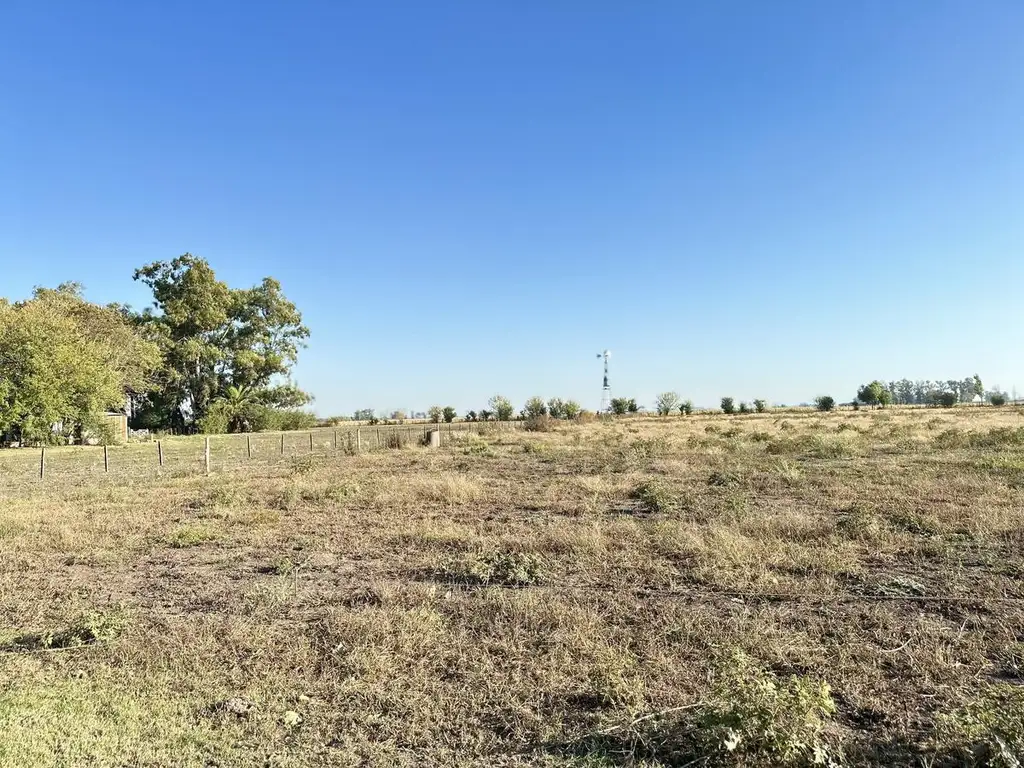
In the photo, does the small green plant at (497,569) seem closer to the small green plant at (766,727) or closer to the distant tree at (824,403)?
the small green plant at (766,727)

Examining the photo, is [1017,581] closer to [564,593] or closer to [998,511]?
[998,511]

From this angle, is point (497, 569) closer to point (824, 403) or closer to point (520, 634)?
point (520, 634)

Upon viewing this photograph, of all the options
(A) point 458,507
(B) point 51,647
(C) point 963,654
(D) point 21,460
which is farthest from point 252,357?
(C) point 963,654

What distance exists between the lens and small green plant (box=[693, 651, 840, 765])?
2.83 metres

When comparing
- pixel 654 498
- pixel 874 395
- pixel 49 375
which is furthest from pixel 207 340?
pixel 874 395

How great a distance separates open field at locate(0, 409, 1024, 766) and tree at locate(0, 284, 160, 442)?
76.6 ft

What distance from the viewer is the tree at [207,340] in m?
47.4

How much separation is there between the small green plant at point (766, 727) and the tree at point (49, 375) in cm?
3404

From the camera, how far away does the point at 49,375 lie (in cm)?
2827

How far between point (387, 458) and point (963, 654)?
60.8ft

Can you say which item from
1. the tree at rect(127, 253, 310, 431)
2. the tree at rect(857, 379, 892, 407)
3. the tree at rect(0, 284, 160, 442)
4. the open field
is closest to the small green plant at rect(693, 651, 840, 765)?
the open field

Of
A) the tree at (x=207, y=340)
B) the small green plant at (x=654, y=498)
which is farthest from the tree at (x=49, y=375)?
the small green plant at (x=654, y=498)

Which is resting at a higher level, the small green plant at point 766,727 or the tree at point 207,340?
the tree at point 207,340

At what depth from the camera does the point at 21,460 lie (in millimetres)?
22703
